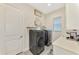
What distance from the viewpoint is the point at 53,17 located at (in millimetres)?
1401

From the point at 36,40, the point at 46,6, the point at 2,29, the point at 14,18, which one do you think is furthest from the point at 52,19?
the point at 2,29

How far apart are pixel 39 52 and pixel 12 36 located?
0.45 meters

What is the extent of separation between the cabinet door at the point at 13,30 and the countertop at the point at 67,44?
0.53 meters

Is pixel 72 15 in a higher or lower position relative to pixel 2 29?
higher

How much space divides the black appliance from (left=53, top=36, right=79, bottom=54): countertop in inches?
7.8

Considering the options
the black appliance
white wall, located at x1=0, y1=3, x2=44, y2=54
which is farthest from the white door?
the black appliance

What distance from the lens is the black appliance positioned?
1.36 m

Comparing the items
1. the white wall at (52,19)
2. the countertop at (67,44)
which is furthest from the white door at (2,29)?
the countertop at (67,44)

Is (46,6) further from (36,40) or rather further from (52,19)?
(36,40)

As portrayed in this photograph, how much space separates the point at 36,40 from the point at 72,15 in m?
0.66

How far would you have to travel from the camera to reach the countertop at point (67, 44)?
1.26m

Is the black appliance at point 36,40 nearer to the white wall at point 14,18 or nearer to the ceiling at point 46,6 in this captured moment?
the white wall at point 14,18

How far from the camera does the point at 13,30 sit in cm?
132
